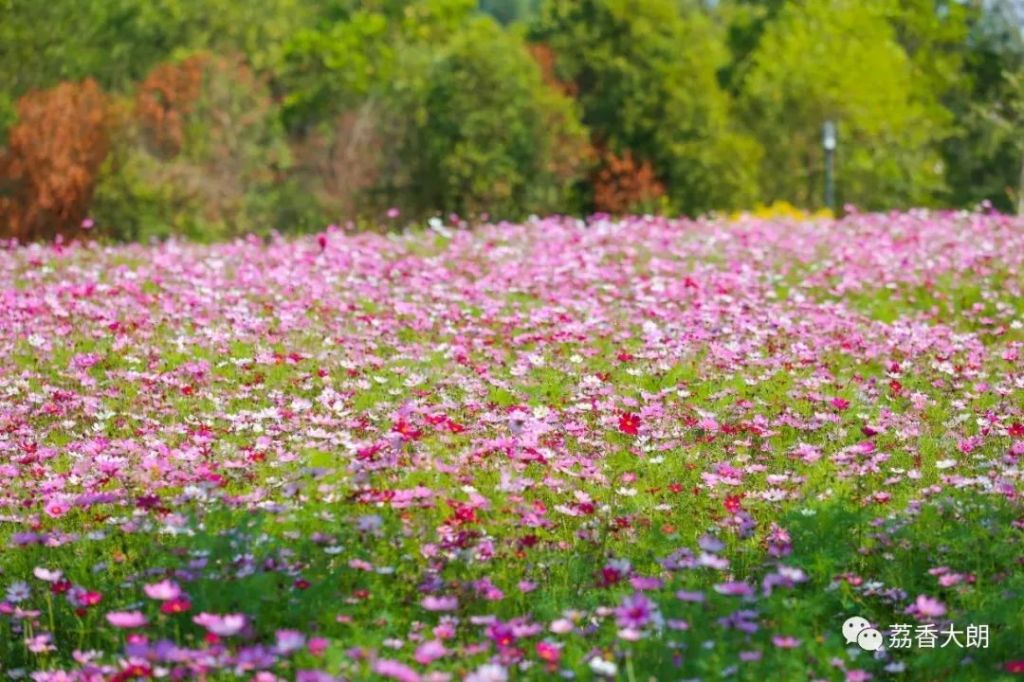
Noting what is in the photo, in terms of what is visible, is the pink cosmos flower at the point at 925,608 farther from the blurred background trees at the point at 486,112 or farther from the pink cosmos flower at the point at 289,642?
the blurred background trees at the point at 486,112

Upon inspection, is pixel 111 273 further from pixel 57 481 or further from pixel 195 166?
pixel 195 166

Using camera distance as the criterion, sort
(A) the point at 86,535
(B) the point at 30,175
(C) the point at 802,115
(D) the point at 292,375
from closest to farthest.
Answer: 1. (A) the point at 86,535
2. (D) the point at 292,375
3. (B) the point at 30,175
4. (C) the point at 802,115

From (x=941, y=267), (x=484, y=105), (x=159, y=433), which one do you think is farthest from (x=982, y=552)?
(x=484, y=105)

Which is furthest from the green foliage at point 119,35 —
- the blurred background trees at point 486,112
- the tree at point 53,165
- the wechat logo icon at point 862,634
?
the wechat logo icon at point 862,634

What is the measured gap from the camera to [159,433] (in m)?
7.69

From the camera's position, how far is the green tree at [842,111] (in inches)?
1433

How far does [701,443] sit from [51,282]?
7520mm

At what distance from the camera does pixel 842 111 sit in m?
36.8

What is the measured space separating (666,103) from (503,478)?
28035 millimetres

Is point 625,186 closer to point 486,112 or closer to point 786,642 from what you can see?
point 486,112

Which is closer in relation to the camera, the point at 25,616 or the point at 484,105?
the point at 25,616

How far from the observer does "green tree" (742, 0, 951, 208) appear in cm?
3641

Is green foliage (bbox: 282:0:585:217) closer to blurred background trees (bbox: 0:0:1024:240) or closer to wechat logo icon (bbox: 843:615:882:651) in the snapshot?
blurred background trees (bbox: 0:0:1024:240)

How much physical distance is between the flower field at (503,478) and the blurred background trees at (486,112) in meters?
17.2
